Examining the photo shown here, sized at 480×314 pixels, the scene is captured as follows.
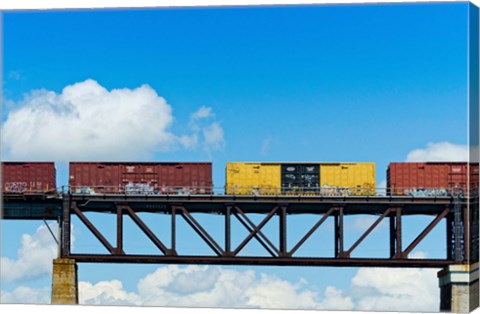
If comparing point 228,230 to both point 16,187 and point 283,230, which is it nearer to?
point 283,230

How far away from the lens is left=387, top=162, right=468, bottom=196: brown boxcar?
72688mm

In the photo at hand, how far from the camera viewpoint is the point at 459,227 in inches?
2670

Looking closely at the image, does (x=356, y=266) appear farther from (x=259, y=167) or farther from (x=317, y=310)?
(x=317, y=310)

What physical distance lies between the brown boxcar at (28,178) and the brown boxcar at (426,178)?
24.3 meters

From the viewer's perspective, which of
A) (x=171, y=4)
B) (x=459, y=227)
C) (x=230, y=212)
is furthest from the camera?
(x=230, y=212)

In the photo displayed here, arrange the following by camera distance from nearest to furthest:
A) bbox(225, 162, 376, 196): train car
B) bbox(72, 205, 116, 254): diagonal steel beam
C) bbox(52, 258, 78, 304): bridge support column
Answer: bbox(52, 258, 78, 304): bridge support column < bbox(72, 205, 116, 254): diagonal steel beam < bbox(225, 162, 376, 196): train car

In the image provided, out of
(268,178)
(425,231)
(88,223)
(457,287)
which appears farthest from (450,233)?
(88,223)

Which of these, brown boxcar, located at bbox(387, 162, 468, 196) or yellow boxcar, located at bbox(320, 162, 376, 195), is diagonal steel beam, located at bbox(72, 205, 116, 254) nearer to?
yellow boxcar, located at bbox(320, 162, 376, 195)

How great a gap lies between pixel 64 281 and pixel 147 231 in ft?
21.2

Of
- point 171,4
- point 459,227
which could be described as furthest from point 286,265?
point 171,4

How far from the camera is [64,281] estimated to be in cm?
7038

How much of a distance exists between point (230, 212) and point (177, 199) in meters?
3.77

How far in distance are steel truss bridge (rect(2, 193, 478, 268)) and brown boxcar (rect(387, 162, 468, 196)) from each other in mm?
1065

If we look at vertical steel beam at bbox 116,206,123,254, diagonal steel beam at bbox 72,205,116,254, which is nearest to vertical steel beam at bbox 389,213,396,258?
vertical steel beam at bbox 116,206,123,254
